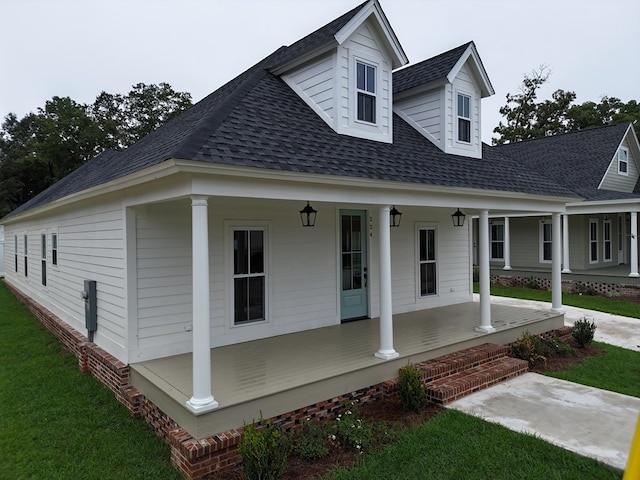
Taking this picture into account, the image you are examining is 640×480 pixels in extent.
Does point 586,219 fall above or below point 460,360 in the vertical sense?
above

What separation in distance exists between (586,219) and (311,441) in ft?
54.8

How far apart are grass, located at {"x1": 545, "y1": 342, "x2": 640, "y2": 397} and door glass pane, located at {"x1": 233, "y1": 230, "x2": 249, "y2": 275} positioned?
548 cm

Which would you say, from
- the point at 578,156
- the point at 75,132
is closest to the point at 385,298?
the point at 578,156

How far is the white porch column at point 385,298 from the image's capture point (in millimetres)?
6176

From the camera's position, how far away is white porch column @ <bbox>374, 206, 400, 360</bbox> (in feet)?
20.3

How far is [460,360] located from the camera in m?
6.66

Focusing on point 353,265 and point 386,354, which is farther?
point 353,265

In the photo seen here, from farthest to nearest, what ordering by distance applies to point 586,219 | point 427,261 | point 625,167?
point 625,167
point 586,219
point 427,261

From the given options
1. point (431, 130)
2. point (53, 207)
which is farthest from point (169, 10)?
point (431, 130)

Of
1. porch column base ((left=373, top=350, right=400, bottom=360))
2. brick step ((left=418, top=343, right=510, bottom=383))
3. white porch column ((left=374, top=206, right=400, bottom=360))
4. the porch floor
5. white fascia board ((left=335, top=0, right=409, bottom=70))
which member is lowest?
brick step ((left=418, top=343, right=510, bottom=383))

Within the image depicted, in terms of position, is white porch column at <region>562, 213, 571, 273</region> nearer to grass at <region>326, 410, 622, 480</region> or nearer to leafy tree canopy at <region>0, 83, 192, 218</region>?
grass at <region>326, 410, 622, 480</region>

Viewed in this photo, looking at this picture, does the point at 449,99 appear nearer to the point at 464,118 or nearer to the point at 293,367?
the point at 464,118

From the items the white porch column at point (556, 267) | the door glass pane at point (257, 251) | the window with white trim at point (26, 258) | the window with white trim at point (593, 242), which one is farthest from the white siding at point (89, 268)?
the window with white trim at point (593, 242)

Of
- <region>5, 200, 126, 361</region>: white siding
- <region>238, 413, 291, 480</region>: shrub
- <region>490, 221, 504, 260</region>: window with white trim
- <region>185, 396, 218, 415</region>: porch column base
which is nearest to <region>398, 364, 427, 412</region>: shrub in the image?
<region>238, 413, 291, 480</region>: shrub
